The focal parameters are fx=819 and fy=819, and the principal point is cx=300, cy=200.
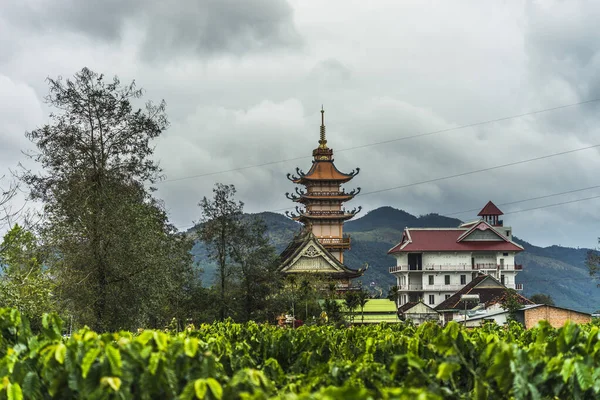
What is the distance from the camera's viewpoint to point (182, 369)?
308 inches

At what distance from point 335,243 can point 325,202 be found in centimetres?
508

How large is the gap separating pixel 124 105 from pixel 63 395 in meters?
23.3

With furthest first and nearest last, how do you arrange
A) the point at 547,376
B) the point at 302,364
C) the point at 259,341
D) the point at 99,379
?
the point at 259,341 → the point at 302,364 → the point at 547,376 → the point at 99,379

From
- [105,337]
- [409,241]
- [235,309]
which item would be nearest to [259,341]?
[105,337]

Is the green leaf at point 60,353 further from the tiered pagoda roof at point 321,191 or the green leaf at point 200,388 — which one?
the tiered pagoda roof at point 321,191

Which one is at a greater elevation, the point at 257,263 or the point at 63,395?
the point at 257,263

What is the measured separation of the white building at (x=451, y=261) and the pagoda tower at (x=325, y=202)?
11772mm

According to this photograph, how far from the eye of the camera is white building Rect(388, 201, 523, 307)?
95.4m

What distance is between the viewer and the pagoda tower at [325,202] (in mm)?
86062

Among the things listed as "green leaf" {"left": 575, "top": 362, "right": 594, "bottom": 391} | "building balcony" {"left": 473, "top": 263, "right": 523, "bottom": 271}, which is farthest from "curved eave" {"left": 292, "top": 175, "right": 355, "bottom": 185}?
"green leaf" {"left": 575, "top": 362, "right": 594, "bottom": 391}

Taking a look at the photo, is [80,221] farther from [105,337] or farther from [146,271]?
[105,337]

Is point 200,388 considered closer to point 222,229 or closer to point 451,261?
point 222,229

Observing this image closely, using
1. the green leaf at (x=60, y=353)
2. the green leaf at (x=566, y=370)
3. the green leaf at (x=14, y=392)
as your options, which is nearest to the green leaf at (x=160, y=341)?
the green leaf at (x=60, y=353)

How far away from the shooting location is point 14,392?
24.7 ft
